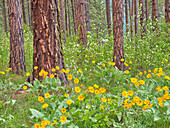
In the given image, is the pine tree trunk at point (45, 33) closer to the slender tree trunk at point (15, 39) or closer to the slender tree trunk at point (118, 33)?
the slender tree trunk at point (15, 39)

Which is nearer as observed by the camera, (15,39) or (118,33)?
(15,39)

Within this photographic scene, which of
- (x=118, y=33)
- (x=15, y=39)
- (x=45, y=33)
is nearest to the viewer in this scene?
(x=45, y=33)

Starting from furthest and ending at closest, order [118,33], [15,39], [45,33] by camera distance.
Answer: [118,33], [15,39], [45,33]

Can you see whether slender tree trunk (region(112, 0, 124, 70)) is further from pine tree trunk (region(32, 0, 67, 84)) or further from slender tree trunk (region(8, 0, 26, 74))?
slender tree trunk (region(8, 0, 26, 74))

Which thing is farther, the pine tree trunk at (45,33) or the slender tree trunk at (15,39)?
the slender tree trunk at (15,39)

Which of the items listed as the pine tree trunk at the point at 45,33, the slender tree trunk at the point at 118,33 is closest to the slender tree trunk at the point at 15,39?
the pine tree trunk at the point at 45,33

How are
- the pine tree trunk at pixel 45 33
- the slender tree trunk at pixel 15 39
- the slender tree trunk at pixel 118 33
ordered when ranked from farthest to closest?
the slender tree trunk at pixel 118 33
the slender tree trunk at pixel 15 39
the pine tree trunk at pixel 45 33

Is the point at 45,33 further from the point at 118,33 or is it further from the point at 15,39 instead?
the point at 118,33

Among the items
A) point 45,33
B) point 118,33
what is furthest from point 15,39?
point 118,33

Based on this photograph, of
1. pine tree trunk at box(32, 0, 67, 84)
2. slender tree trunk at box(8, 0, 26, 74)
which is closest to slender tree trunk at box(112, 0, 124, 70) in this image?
pine tree trunk at box(32, 0, 67, 84)

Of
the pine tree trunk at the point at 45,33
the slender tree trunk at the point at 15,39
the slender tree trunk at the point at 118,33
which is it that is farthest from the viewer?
the slender tree trunk at the point at 118,33

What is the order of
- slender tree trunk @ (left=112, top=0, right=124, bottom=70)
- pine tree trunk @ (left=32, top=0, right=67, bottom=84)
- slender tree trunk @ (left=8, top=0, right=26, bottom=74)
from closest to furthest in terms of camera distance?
pine tree trunk @ (left=32, top=0, right=67, bottom=84), slender tree trunk @ (left=8, top=0, right=26, bottom=74), slender tree trunk @ (left=112, top=0, right=124, bottom=70)

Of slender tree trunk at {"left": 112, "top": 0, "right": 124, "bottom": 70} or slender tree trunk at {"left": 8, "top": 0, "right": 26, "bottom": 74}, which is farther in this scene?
slender tree trunk at {"left": 112, "top": 0, "right": 124, "bottom": 70}

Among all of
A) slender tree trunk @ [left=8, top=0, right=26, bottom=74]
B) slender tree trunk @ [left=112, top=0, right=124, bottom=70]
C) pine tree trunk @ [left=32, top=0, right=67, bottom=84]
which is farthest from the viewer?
slender tree trunk @ [left=112, top=0, right=124, bottom=70]
